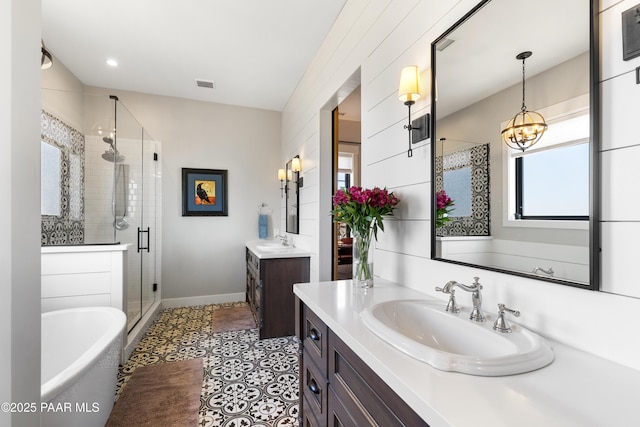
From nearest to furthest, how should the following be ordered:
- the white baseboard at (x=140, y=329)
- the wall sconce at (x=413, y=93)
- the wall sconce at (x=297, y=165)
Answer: the wall sconce at (x=413, y=93), the white baseboard at (x=140, y=329), the wall sconce at (x=297, y=165)

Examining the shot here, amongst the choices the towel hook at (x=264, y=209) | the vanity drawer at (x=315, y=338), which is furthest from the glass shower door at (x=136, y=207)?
the vanity drawer at (x=315, y=338)

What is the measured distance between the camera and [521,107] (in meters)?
0.95

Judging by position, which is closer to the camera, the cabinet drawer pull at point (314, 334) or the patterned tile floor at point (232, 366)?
the cabinet drawer pull at point (314, 334)

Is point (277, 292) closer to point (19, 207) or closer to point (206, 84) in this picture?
point (19, 207)

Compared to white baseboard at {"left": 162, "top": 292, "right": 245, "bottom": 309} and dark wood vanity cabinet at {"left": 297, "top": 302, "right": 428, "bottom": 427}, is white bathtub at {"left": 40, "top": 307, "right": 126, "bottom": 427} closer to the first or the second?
dark wood vanity cabinet at {"left": 297, "top": 302, "right": 428, "bottom": 427}

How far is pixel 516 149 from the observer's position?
97cm

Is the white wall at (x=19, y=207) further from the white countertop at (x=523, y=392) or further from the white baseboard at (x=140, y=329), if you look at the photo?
the white baseboard at (x=140, y=329)

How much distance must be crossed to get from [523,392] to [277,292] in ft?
8.14

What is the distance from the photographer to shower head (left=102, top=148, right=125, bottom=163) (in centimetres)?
290

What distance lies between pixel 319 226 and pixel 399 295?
147 centimetres

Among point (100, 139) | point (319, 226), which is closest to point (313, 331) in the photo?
point (319, 226)

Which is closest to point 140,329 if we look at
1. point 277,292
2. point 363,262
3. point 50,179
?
point 277,292

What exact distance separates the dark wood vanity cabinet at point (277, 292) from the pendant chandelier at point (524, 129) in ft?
7.41

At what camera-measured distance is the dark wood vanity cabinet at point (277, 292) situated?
2.84m
